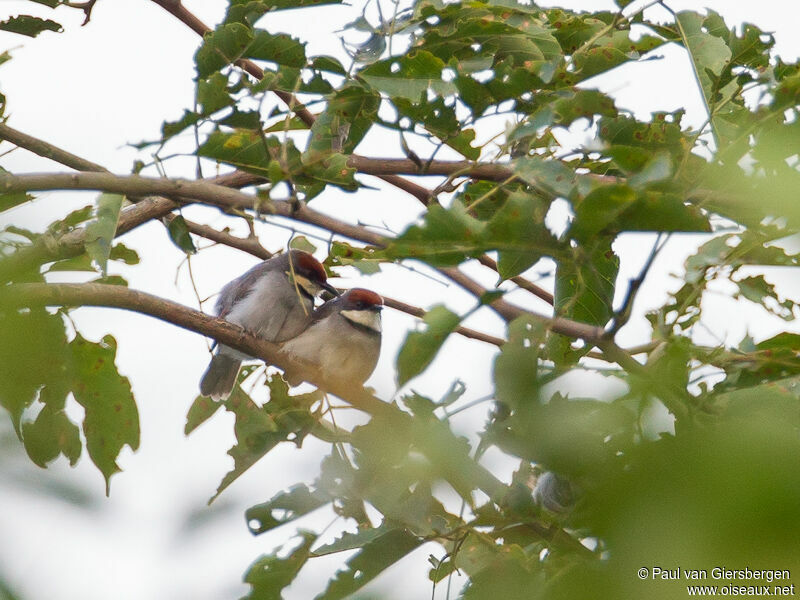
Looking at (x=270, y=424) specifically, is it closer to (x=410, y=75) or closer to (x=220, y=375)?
(x=410, y=75)

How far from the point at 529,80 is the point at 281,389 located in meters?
1.35

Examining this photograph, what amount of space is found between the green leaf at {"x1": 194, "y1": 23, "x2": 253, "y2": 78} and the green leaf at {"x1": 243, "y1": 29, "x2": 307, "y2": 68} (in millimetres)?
31

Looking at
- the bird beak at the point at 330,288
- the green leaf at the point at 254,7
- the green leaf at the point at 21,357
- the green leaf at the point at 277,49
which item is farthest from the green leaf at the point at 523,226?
the bird beak at the point at 330,288

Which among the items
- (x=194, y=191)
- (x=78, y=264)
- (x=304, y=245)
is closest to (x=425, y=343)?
(x=194, y=191)

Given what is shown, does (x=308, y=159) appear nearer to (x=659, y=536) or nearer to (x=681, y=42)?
(x=681, y=42)

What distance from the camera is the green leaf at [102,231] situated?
2.74 meters

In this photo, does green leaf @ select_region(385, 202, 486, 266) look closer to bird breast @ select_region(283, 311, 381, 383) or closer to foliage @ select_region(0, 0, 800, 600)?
foliage @ select_region(0, 0, 800, 600)

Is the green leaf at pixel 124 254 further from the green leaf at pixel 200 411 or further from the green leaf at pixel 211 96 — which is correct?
the green leaf at pixel 211 96

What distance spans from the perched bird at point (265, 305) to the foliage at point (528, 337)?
1924 millimetres

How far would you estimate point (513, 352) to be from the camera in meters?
1.21

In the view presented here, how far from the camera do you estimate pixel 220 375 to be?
18.9 feet

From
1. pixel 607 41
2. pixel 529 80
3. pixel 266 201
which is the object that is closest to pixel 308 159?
pixel 266 201

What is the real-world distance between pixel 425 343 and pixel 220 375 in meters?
4.25

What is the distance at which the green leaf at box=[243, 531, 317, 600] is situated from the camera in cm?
219
